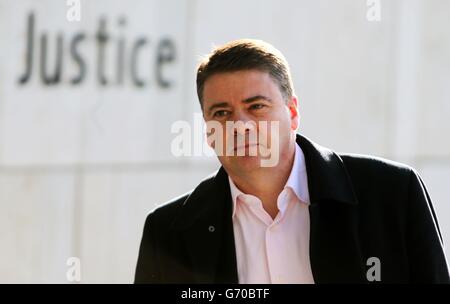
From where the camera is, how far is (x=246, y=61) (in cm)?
293

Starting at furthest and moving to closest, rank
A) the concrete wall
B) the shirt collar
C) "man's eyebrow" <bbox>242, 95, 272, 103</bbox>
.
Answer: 1. the concrete wall
2. the shirt collar
3. "man's eyebrow" <bbox>242, 95, 272, 103</bbox>

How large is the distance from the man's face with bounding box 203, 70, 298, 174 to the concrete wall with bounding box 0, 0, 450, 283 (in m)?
3.87

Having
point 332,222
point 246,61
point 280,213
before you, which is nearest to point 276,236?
point 280,213

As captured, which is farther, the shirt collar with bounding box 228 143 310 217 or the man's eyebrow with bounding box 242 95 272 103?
the shirt collar with bounding box 228 143 310 217

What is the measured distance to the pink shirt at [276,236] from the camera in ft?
9.34

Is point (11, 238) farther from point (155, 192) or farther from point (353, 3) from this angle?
point (353, 3)

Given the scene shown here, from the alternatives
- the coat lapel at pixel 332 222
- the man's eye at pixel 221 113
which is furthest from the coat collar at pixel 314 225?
the man's eye at pixel 221 113

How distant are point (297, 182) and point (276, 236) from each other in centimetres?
22

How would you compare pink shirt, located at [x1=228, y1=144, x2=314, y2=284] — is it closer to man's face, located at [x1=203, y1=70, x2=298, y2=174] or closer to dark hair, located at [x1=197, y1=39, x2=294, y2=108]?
man's face, located at [x1=203, y1=70, x2=298, y2=174]

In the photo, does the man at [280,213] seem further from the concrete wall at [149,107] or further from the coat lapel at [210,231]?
the concrete wall at [149,107]

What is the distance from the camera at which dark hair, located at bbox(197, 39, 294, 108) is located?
293 centimetres

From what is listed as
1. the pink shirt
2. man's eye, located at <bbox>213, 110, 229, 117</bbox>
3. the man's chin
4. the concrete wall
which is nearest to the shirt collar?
the pink shirt

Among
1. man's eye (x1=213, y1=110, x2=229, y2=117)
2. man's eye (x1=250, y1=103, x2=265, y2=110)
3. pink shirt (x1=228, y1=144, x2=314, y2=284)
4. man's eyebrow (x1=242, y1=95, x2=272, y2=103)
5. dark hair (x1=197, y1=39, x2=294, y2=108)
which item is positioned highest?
dark hair (x1=197, y1=39, x2=294, y2=108)
